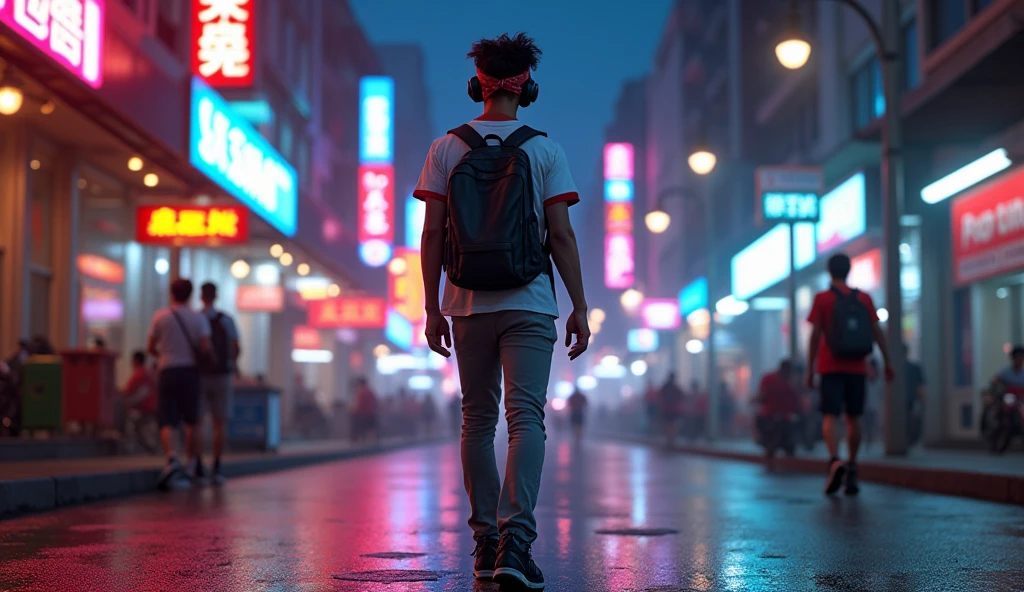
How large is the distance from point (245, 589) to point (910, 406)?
662 inches

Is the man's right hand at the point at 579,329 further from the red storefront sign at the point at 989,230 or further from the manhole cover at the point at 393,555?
the red storefront sign at the point at 989,230

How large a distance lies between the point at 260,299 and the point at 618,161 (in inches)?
1527

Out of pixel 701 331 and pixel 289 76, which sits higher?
pixel 289 76

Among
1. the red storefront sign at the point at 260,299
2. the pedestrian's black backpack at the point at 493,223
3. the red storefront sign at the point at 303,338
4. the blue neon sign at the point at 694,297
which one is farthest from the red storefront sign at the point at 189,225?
the blue neon sign at the point at 694,297

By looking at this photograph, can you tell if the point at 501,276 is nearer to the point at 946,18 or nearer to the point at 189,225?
the point at 189,225

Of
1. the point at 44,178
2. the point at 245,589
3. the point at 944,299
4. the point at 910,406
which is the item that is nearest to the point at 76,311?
the point at 44,178

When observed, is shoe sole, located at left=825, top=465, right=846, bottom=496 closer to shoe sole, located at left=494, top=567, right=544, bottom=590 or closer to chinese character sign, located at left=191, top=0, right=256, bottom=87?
shoe sole, located at left=494, top=567, right=544, bottom=590

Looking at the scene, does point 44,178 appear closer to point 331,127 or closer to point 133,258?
point 133,258

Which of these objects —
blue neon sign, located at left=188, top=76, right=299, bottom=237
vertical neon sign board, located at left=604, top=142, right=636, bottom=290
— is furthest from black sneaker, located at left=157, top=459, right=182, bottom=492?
vertical neon sign board, located at left=604, top=142, right=636, bottom=290

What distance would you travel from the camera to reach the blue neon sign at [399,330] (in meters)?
50.2

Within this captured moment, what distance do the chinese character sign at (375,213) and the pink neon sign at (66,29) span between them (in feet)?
90.0

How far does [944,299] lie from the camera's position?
2359 cm

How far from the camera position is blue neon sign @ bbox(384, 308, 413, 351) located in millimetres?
50219

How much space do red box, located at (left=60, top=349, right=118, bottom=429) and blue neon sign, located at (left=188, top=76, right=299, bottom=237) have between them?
3.58 metres
